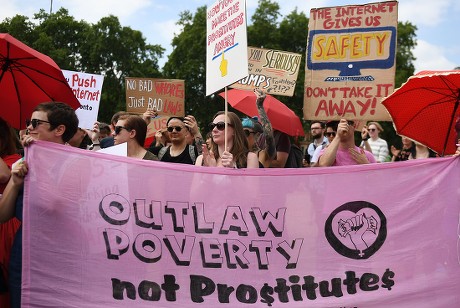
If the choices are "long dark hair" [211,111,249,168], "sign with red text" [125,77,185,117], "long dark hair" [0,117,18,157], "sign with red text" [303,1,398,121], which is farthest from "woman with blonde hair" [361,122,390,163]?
"long dark hair" [0,117,18,157]

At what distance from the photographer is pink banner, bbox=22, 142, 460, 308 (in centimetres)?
422

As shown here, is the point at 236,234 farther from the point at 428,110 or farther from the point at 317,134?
the point at 317,134

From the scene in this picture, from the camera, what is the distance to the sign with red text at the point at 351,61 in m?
6.18

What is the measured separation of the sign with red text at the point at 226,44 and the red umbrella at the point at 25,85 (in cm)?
114

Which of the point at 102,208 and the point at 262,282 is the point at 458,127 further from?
the point at 102,208

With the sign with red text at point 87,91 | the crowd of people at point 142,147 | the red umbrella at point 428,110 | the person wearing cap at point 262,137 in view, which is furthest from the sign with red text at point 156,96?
the red umbrella at point 428,110

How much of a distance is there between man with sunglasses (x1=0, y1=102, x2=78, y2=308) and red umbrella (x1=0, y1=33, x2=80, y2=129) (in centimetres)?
94

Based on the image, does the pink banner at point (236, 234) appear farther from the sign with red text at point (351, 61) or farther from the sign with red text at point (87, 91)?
the sign with red text at point (87, 91)

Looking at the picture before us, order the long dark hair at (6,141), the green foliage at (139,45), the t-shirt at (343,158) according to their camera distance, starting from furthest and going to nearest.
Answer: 1. the green foliage at (139,45)
2. the t-shirt at (343,158)
3. the long dark hair at (6,141)

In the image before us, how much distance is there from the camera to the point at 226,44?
16.4 ft

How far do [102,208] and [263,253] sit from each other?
105 centimetres

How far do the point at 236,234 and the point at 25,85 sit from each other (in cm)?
223

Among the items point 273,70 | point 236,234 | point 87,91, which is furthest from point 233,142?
point 87,91

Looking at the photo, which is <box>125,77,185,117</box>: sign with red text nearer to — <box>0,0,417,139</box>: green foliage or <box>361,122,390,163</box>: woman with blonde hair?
<box>361,122,390,163</box>: woman with blonde hair
